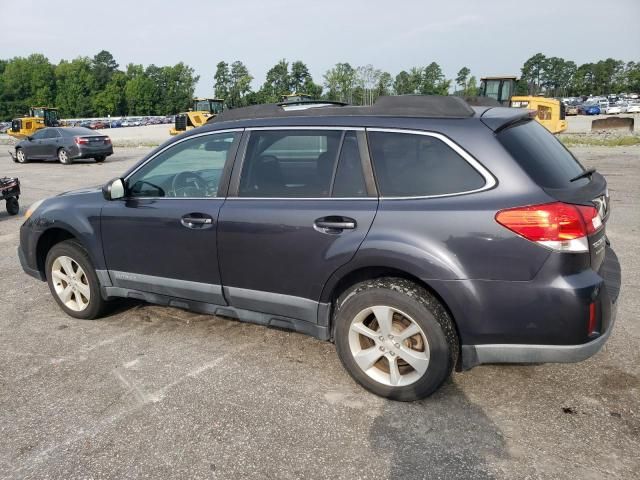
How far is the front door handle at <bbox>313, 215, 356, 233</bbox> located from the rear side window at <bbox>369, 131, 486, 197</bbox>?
10.1 inches

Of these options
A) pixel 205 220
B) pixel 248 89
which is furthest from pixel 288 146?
pixel 248 89

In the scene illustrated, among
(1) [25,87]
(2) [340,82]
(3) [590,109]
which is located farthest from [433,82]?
(1) [25,87]

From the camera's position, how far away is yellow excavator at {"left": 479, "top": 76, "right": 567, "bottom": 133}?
21156mm

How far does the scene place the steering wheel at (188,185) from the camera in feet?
12.7

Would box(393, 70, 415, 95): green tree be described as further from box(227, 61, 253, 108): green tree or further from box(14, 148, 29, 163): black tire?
box(14, 148, 29, 163): black tire

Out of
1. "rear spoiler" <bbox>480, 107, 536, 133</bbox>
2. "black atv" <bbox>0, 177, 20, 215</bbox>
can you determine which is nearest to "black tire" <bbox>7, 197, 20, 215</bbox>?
"black atv" <bbox>0, 177, 20, 215</bbox>

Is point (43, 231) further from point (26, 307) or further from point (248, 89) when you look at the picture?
point (248, 89)

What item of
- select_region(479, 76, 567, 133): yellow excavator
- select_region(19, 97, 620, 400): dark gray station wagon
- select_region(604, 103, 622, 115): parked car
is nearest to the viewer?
select_region(19, 97, 620, 400): dark gray station wagon

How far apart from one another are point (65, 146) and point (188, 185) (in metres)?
18.9

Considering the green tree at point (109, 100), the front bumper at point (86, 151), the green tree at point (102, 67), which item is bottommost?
the front bumper at point (86, 151)

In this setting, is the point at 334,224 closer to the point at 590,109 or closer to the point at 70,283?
the point at 70,283

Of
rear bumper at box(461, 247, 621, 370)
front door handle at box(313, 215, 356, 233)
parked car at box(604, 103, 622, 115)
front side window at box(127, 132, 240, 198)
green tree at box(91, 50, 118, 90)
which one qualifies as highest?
green tree at box(91, 50, 118, 90)

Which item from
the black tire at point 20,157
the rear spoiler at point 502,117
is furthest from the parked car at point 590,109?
the rear spoiler at point 502,117

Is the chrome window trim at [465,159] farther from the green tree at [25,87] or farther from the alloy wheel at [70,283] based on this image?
the green tree at [25,87]
